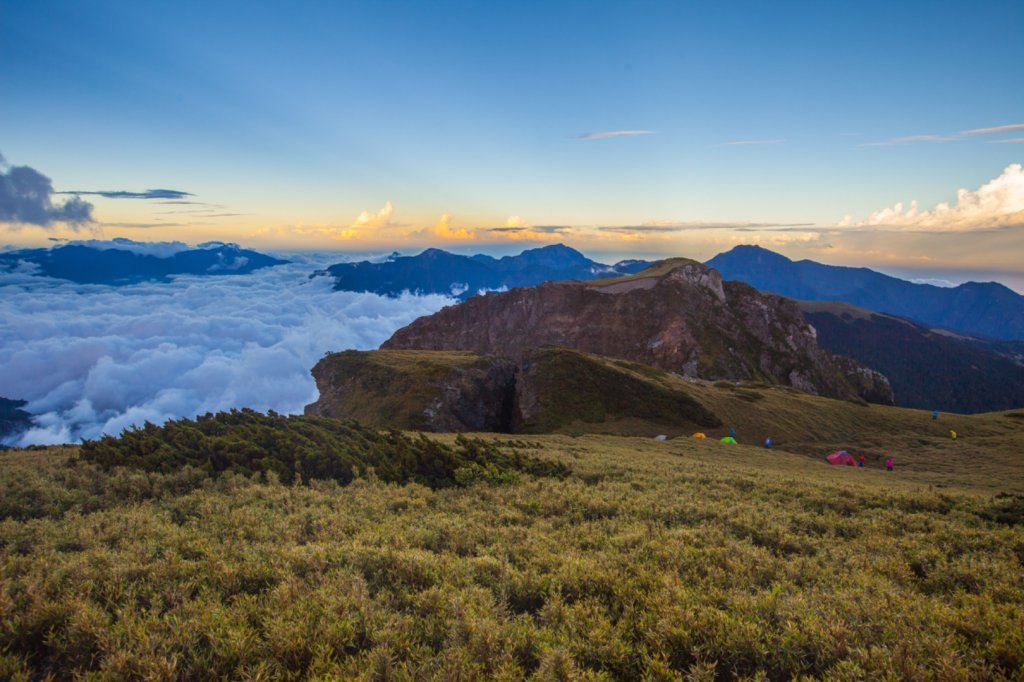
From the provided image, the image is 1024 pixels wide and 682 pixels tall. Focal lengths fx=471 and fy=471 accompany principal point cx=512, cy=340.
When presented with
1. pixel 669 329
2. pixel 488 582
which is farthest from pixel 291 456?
pixel 669 329

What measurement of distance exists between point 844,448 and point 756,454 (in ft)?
50.4

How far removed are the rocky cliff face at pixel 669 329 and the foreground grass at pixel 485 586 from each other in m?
98.5

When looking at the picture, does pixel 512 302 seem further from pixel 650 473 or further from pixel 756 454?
pixel 650 473

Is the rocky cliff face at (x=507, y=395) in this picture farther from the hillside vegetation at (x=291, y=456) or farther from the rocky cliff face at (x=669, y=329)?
the hillside vegetation at (x=291, y=456)

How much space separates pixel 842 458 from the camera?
137 feet

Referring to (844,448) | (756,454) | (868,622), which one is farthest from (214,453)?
(844,448)

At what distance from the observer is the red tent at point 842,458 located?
41.4 meters

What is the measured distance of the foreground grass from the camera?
587cm

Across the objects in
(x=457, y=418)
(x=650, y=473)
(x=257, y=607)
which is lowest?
(x=457, y=418)

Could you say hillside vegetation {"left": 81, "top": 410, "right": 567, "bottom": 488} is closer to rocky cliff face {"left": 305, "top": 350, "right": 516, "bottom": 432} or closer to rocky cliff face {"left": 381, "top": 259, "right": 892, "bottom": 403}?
rocky cliff face {"left": 305, "top": 350, "right": 516, "bottom": 432}

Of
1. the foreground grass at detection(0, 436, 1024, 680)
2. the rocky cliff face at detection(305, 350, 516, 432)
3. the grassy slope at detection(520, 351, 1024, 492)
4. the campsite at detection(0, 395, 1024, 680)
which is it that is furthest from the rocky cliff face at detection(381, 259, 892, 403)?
the foreground grass at detection(0, 436, 1024, 680)

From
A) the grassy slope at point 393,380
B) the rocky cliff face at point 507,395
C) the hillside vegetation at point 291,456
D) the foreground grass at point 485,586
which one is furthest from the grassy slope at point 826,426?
the hillside vegetation at point 291,456

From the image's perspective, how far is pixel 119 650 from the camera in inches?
223

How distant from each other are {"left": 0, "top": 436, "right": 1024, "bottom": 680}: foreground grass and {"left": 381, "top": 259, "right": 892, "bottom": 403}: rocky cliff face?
323ft
